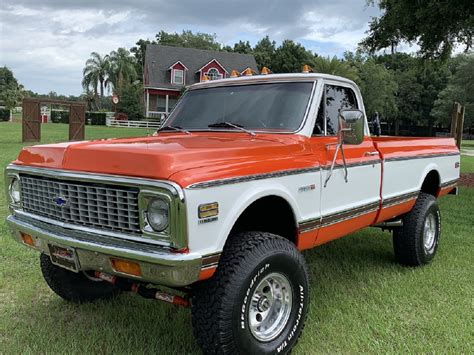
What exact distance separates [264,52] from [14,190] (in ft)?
215

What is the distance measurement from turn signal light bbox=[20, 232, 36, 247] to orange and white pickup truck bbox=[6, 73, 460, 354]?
0.12ft

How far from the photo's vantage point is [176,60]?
4562 centimetres

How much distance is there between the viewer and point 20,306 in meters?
4.09

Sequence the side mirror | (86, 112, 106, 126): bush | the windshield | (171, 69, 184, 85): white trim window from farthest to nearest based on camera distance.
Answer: (171, 69, 184, 85): white trim window, (86, 112, 106, 126): bush, the windshield, the side mirror

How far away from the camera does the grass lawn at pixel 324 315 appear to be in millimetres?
3482

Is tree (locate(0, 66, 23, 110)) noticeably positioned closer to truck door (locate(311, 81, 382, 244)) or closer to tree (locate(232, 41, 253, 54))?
tree (locate(232, 41, 253, 54))

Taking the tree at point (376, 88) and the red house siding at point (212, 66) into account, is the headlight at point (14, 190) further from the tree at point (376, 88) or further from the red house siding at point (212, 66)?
the tree at point (376, 88)

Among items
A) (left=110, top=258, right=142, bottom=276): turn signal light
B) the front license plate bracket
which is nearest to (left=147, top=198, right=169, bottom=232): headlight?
(left=110, top=258, right=142, bottom=276): turn signal light

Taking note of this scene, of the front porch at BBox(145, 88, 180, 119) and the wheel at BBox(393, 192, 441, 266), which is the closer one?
the wheel at BBox(393, 192, 441, 266)

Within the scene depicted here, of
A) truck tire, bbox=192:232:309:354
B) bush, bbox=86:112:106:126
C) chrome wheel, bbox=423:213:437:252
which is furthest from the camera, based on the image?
bush, bbox=86:112:106:126

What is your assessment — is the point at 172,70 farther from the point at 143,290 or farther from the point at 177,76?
the point at 143,290

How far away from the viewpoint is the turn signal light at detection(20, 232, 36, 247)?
3.36 m

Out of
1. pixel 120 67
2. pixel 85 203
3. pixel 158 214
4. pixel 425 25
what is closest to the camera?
pixel 158 214

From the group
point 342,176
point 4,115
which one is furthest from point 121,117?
point 342,176
